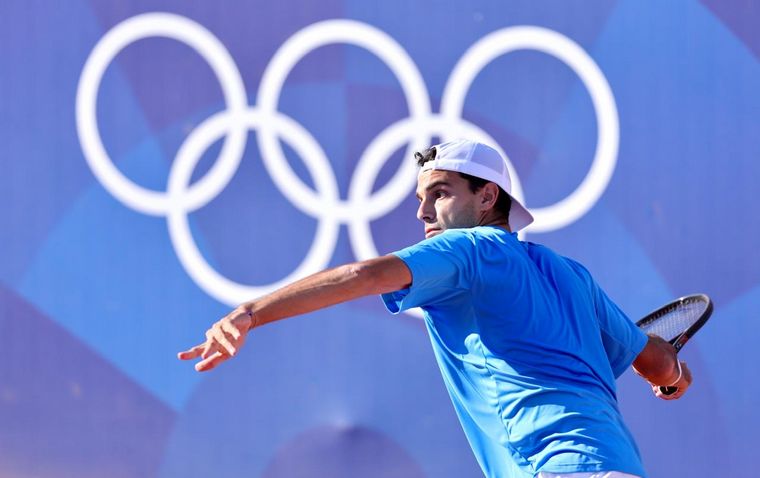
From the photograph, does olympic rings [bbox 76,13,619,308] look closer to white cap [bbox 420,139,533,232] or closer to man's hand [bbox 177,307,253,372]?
white cap [bbox 420,139,533,232]

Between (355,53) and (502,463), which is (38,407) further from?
(502,463)

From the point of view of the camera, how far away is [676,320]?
4.18m

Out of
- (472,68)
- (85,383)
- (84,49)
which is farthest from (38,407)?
(472,68)

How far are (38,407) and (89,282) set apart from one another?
0.65 metres

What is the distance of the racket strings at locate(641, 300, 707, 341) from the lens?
4.05 metres

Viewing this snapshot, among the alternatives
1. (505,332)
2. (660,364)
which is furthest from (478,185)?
(660,364)

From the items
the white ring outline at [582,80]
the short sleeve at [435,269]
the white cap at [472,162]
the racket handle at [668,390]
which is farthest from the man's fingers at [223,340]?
the white ring outline at [582,80]

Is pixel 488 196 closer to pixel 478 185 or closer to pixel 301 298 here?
pixel 478 185

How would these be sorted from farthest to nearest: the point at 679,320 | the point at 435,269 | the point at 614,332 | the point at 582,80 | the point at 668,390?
the point at 582,80 < the point at 679,320 < the point at 668,390 < the point at 614,332 < the point at 435,269

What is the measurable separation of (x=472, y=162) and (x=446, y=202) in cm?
14

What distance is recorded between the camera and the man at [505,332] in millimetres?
2893

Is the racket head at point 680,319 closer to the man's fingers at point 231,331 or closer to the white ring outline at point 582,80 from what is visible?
the white ring outline at point 582,80

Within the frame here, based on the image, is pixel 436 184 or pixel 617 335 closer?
pixel 436 184

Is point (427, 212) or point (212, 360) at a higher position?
point (427, 212)
